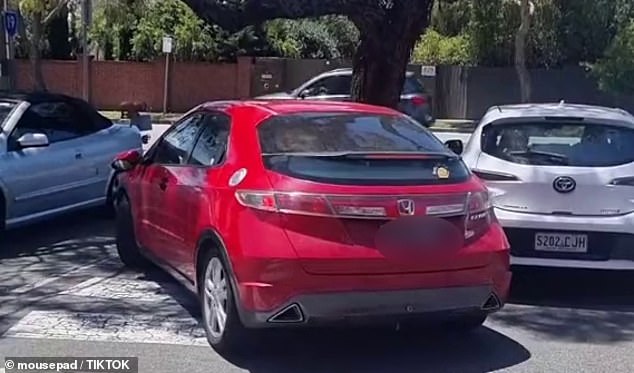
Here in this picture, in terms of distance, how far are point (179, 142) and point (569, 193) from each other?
290 centimetres

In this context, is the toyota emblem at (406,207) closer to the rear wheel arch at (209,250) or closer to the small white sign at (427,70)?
the rear wheel arch at (209,250)

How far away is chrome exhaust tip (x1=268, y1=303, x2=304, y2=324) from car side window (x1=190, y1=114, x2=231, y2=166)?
3.97 feet

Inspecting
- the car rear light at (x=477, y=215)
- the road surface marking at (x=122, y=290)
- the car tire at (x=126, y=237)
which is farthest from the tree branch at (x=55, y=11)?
the car rear light at (x=477, y=215)

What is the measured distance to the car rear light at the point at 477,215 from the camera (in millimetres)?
5820

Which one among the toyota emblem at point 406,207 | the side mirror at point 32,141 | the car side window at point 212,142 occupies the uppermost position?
the car side window at point 212,142

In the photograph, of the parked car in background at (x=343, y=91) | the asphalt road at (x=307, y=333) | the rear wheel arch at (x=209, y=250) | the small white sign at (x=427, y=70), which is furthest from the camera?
the small white sign at (x=427, y=70)

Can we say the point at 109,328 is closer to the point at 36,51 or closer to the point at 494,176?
the point at 494,176

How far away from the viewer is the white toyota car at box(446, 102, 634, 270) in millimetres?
7172

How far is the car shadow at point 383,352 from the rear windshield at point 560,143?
5.20 ft

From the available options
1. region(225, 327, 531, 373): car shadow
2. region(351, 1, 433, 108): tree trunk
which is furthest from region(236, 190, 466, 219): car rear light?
region(351, 1, 433, 108): tree trunk

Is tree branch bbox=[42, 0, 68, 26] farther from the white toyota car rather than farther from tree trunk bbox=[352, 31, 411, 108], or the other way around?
the white toyota car

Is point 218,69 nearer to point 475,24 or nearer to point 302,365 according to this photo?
point 475,24

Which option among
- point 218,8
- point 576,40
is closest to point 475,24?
point 576,40

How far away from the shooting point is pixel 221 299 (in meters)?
5.96
